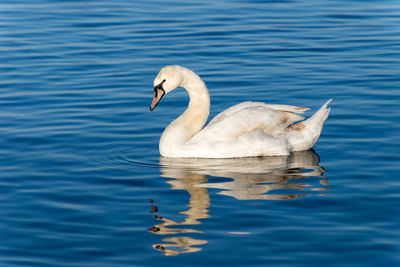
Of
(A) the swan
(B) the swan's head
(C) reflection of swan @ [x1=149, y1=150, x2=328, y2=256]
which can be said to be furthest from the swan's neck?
(C) reflection of swan @ [x1=149, y1=150, x2=328, y2=256]

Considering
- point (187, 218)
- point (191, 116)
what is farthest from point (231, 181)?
point (191, 116)

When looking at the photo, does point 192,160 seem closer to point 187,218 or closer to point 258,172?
point 258,172

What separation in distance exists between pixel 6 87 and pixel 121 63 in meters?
2.95

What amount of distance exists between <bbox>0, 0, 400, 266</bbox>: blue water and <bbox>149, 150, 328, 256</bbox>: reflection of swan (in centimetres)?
3

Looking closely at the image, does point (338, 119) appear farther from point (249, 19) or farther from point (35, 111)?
point (249, 19)

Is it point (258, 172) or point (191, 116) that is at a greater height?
point (191, 116)

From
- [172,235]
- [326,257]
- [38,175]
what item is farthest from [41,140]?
[326,257]

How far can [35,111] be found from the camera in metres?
15.8

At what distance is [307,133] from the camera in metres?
13.4

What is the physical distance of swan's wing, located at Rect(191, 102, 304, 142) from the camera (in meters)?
13.0

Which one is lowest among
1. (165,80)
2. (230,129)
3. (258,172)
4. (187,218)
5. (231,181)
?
(187,218)

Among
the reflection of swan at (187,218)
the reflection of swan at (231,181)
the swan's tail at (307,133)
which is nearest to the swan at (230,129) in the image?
the swan's tail at (307,133)

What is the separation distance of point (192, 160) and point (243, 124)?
951mm

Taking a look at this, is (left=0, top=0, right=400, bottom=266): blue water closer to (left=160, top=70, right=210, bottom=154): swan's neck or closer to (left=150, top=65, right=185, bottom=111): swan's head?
(left=160, top=70, right=210, bottom=154): swan's neck
